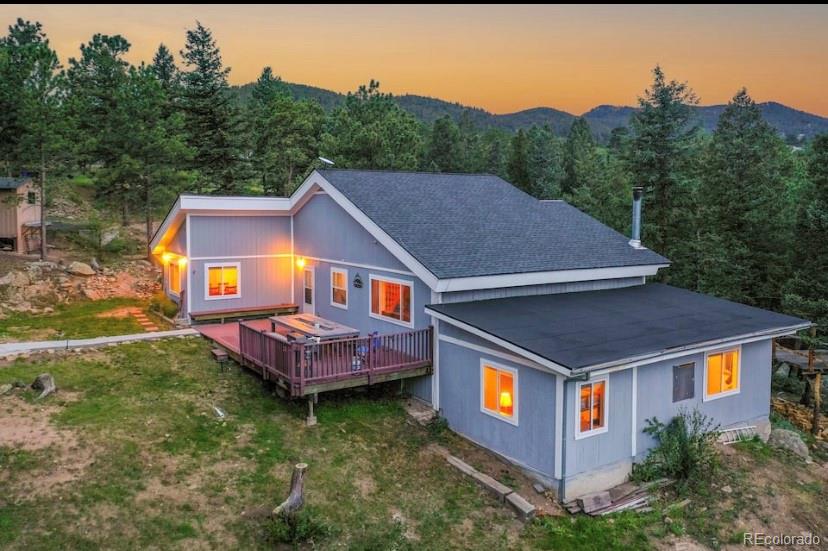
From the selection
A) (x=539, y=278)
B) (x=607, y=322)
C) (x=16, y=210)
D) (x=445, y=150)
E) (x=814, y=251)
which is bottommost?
(x=607, y=322)

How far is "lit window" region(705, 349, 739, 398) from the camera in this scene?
1194 centimetres

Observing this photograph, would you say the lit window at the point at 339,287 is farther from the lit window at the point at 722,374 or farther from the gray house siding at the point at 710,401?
the lit window at the point at 722,374

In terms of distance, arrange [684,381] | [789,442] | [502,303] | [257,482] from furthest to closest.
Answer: [789,442] < [502,303] < [684,381] < [257,482]

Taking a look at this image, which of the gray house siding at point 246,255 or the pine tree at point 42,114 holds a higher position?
the pine tree at point 42,114

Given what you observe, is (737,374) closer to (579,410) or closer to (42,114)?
(579,410)

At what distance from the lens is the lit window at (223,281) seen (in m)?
17.8

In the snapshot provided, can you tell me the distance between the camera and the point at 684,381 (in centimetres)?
1141

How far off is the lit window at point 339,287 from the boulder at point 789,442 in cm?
1100

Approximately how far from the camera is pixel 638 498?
A: 32.8 ft

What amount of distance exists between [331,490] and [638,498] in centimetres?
534

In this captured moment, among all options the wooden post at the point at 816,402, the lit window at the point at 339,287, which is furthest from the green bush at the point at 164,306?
the wooden post at the point at 816,402

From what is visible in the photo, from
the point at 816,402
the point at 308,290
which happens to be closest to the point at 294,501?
the point at 308,290

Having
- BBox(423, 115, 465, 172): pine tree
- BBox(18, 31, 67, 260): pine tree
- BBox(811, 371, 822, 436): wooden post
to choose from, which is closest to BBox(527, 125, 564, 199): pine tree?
BBox(423, 115, 465, 172): pine tree

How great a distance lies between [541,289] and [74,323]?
13.7 metres
